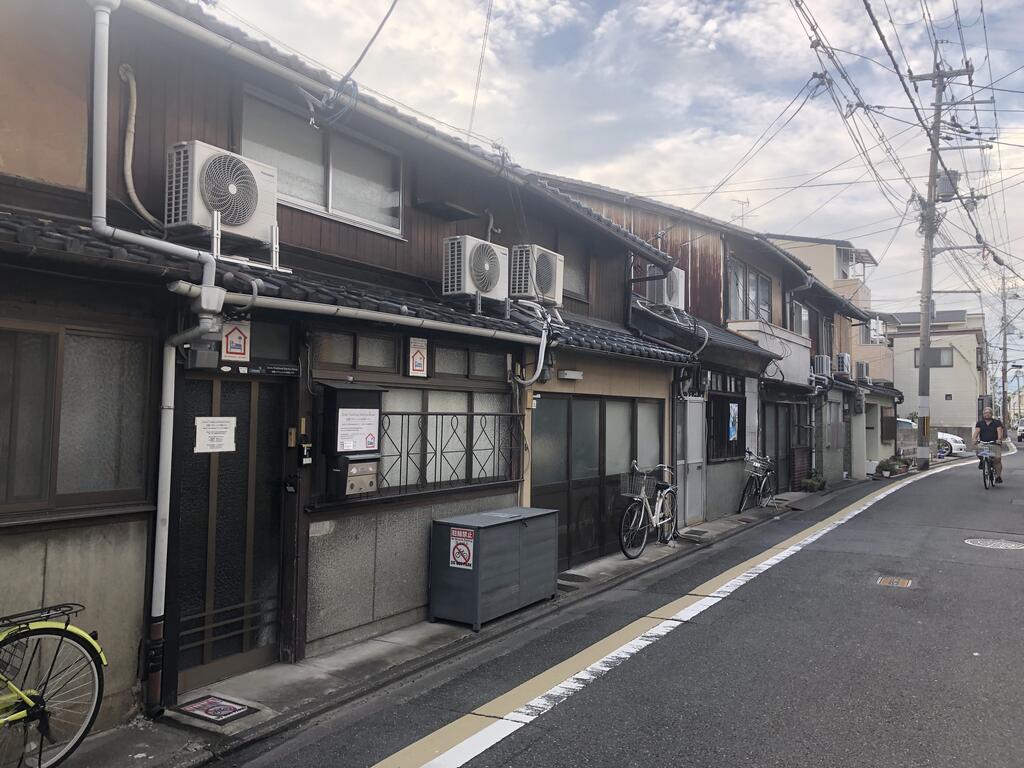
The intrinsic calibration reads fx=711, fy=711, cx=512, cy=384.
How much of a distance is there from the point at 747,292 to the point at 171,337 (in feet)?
49.5

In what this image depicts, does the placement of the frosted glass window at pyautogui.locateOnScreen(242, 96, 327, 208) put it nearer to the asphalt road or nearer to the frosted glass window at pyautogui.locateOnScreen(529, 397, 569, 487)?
the frosted glass window at pyautogui.locateOnScreen(529, 397, 569, 487)

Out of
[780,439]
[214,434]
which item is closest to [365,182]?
[214,434]

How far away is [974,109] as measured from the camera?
58.6ft

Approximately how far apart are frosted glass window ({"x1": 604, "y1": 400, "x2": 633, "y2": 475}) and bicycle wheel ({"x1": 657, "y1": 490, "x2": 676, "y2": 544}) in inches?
29.8

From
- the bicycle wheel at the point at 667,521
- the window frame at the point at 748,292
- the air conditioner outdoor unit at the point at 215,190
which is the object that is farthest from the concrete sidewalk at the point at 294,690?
the window frame at the point at 748,292

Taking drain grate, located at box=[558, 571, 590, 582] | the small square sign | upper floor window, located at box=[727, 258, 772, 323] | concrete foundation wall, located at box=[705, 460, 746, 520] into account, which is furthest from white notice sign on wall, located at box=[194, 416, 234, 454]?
upper floor window, located at box=[727, 258, 772, 323]

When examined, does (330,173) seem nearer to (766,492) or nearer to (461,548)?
(461,548)

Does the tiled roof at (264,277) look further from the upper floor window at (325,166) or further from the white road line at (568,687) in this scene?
the white road line at (568,687)

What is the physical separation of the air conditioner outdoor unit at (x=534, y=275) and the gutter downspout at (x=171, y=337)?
4745mm

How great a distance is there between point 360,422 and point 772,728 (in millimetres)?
3732

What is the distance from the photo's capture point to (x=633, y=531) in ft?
32.6

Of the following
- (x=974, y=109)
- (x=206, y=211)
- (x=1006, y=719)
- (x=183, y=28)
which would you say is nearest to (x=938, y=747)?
(x=1006, y=719)

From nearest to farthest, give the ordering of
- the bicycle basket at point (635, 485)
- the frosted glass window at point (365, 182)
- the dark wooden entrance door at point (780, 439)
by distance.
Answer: the frosted glass window at point (365, 182)
the bicycle basket at point (635, 485)
the dark wooden entrance door at point (780, 439)

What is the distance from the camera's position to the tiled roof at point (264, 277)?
3.71m
